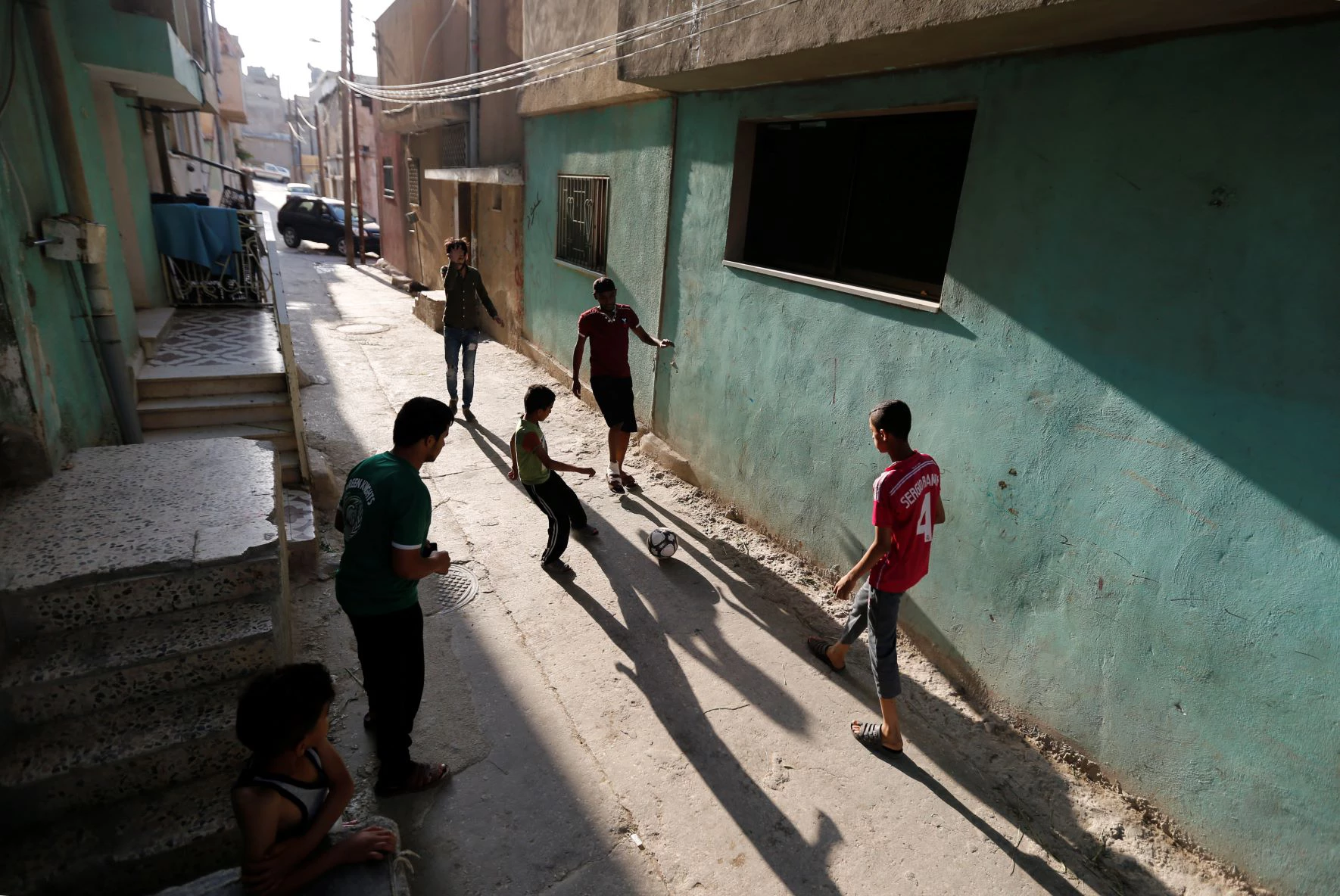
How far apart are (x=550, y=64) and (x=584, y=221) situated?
2.03 metres

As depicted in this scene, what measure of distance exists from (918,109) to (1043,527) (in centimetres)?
242

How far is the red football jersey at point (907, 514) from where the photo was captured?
3053mm

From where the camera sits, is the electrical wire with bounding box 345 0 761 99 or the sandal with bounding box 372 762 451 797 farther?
the electrical wire with bounding box 345 0 761 99

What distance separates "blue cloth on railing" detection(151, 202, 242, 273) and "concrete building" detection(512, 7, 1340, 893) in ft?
16.7

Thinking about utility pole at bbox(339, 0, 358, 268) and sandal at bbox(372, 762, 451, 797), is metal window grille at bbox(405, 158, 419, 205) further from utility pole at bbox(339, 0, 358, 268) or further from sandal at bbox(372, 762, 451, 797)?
sandal at bbox(372, 762, 451, 797)

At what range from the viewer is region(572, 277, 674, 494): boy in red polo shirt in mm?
5871

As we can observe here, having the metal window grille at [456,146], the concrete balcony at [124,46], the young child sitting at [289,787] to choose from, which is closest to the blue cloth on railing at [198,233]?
the concrete balcony at [124,46]

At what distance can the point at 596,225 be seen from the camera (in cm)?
814

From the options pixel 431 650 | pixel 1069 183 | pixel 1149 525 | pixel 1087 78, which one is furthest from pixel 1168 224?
pixel 431 650

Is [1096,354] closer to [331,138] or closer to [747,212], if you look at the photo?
[747,212]

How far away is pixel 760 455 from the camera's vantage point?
211 inches

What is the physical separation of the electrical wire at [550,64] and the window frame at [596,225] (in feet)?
3.75

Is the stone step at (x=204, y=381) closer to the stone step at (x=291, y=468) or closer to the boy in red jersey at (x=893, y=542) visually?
the stone step at (x=291, y=468)

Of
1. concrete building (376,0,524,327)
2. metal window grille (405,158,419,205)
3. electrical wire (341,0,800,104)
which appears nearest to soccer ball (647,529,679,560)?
electrical wire (341,0,800,104)
